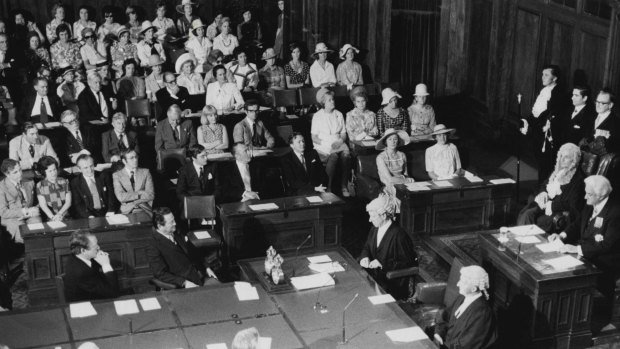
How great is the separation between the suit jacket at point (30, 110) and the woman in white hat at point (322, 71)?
4.15m

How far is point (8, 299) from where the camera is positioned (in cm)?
858

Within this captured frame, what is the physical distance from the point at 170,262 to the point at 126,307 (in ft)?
3.79

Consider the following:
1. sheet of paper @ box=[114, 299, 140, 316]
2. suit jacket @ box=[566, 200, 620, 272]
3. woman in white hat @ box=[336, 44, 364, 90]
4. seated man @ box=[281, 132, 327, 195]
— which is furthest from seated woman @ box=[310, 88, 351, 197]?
sheet of paper @ box=[114, 299, 140, 316]

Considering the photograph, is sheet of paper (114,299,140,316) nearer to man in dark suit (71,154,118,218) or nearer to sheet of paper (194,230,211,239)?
sheet of paper (194,230,211,239)

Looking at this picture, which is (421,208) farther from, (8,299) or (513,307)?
(8,299)

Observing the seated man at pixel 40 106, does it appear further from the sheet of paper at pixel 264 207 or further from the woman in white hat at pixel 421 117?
the woman in white hat at pixel 421 117

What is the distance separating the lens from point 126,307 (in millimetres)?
7367

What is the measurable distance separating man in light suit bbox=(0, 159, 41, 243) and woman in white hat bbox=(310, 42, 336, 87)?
5.82 meters

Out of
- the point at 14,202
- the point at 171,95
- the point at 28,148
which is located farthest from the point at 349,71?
the point at 14,202

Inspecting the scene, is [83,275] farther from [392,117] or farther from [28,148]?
[392,117]

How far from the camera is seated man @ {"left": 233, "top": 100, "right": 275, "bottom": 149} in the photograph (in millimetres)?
11945

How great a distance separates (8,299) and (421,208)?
15.4 feet

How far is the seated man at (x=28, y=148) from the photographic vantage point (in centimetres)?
1090

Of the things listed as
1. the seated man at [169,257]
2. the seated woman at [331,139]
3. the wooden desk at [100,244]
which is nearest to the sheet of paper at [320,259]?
the seated man at [169,257]
